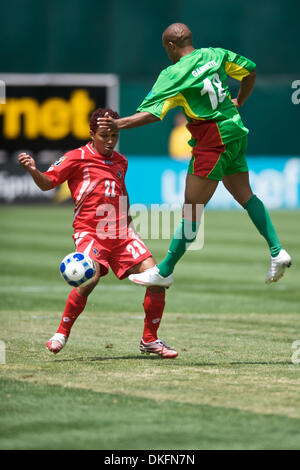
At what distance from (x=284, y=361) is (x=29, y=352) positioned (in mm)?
1945

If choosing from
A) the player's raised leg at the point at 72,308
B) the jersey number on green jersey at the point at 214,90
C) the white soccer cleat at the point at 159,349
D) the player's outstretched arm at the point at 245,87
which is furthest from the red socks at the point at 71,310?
the player's outstretched arm at the point at 245,87

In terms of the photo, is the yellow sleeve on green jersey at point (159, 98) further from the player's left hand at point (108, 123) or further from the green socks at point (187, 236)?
the green socks at point (187, 236)

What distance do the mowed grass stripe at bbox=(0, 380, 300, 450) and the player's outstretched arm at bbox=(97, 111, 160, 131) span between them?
1.99m

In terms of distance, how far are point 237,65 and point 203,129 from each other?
0.63 metres

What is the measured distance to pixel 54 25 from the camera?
28469mm

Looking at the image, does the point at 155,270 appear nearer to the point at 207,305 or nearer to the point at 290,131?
the point at 207,305

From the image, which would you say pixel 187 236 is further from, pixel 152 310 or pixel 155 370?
pixel 155 370

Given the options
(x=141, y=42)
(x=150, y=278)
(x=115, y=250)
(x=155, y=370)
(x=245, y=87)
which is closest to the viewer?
(x=155, y=370)

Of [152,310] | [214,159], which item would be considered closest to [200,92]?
[214,159]

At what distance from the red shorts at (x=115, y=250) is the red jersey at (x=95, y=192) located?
0.06 meters

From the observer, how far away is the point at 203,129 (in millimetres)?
7035

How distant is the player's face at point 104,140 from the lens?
7.15 m

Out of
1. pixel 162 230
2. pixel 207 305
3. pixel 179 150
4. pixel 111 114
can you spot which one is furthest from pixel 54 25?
pixel 111 114

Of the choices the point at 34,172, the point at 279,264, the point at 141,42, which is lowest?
the point at 279,264
